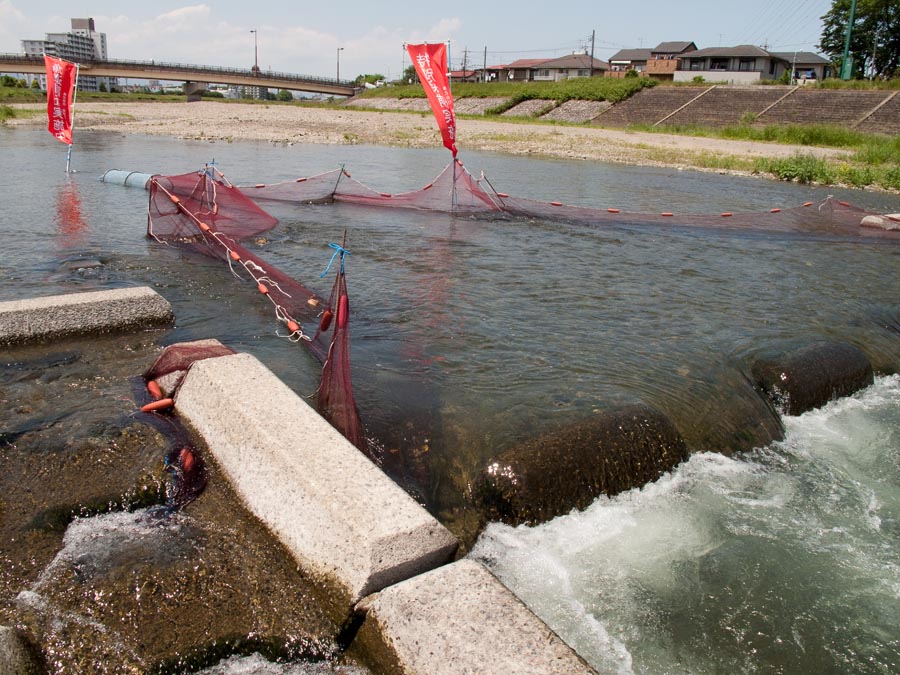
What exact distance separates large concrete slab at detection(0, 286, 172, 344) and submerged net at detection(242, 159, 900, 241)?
28.5ft

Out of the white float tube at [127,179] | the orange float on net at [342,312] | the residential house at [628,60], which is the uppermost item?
the residential house at [628,60]

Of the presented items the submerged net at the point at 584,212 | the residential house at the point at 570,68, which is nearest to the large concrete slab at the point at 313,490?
the submerged net at the point at 584,212

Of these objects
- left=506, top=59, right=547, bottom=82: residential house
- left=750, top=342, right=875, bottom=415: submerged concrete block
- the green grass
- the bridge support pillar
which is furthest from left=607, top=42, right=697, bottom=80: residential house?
left=750, top=342, right=875, bottom=415: submerged concrete block

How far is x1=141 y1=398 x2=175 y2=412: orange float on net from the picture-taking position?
480 cm

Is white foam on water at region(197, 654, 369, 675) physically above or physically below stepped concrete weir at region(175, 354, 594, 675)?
below

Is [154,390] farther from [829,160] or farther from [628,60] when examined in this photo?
[628,60]

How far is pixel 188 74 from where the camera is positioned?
81.2m

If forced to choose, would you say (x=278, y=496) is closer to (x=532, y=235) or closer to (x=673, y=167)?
(x=532, y=235)

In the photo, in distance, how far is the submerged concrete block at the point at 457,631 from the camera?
2760 mm

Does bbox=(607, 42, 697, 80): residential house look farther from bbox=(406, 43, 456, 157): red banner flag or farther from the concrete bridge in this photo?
bbox=(406, 43, 456, 157): red banner flag

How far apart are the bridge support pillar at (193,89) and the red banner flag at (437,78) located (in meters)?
81.3

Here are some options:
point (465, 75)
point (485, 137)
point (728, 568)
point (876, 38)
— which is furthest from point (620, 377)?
point (465, 75)

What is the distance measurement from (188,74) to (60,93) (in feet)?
239

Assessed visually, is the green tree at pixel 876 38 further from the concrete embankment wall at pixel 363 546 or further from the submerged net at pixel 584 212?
the concrete embankment wall at pixel 363 546
